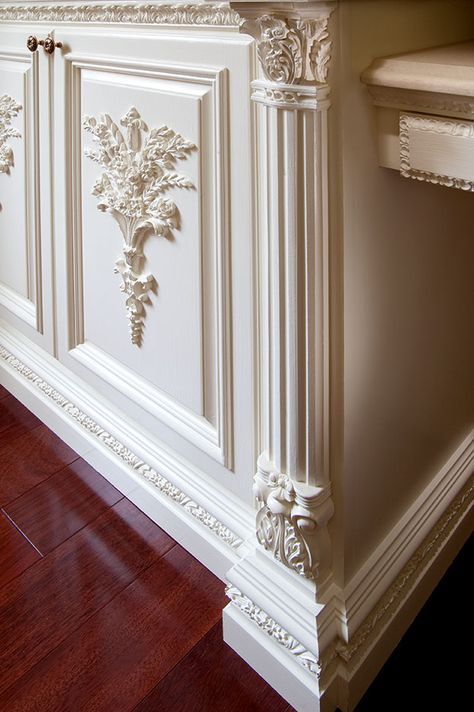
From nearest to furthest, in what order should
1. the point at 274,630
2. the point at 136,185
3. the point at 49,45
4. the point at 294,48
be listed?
the point at 294,48 < the point at 274,630 < the point at 136,185 < the point at 49,45

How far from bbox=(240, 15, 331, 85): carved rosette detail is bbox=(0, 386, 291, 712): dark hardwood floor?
78 centimetres

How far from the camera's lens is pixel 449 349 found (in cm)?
105

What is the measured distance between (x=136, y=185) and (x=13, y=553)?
26.6 inches

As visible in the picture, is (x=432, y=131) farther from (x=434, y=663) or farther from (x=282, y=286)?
(x=434, y=663)

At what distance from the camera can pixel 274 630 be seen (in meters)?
0.93

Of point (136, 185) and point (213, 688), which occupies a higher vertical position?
point (136, 185)

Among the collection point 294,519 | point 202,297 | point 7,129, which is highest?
point 7,129

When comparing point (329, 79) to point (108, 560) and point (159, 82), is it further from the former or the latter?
point (108, 560)

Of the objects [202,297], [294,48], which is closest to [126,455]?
[202,297]

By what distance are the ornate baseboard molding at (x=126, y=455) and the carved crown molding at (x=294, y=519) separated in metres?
0.17

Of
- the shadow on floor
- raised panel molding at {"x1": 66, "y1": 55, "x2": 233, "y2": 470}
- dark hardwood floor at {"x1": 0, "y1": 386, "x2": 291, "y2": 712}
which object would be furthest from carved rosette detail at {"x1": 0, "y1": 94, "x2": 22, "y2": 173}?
the shadow on floor

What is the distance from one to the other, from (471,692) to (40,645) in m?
0.62

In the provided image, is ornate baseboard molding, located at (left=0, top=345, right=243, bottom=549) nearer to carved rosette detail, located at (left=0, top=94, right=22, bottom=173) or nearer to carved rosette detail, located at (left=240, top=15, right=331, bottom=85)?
carved rosette detail, located at (left=0, top=94, right=22, bottom=173)

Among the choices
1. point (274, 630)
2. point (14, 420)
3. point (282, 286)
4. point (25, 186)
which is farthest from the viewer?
point (14, 420)
